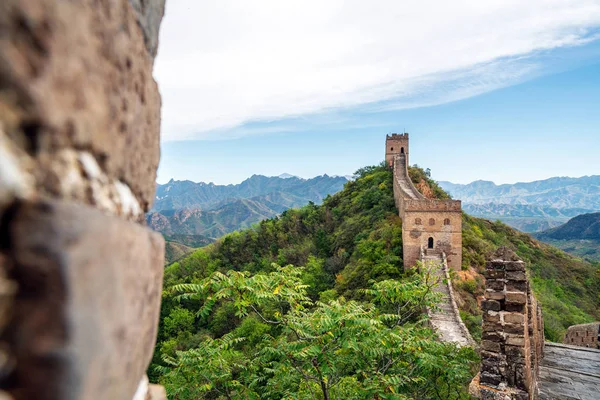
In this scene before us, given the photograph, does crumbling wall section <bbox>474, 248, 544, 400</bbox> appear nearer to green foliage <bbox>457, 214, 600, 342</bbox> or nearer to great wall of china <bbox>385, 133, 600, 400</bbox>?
great wall of china <bbox>385, 133, 600, 400</bbox>

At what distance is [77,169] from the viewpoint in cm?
91

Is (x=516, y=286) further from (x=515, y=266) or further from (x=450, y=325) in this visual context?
(x=450, y=325)

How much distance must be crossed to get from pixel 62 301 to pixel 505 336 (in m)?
5.95

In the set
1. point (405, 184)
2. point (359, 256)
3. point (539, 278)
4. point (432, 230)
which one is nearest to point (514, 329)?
point (432, 230)

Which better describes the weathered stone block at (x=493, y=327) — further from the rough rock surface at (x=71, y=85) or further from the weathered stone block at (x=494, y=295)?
the rough rock surface at (x=71, y=85)

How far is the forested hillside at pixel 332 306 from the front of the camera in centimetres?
498

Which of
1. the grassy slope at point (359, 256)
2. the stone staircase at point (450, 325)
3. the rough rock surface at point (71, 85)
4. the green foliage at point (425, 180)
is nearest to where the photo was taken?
the rough rock surface at point (71, 85)

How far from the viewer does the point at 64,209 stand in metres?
0.78

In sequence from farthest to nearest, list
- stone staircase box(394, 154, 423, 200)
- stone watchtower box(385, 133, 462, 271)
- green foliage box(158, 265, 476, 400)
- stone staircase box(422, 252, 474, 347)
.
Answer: stone staircase box(394, 154, 423, 200), stone watchtower box(385, 133, 462, 271), stone staircase box(422, 252, 474, 347), green foliage box(158, 265, 476, 400)

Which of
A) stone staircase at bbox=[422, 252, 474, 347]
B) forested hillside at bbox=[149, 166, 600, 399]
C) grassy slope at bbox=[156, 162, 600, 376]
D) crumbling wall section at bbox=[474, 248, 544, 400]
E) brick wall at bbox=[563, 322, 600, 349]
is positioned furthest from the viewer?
grassy slope at bbox=[156, 162, 600, 376]

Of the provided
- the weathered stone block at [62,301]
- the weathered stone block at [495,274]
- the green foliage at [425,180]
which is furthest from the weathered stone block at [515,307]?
the green foliage at [425,180]

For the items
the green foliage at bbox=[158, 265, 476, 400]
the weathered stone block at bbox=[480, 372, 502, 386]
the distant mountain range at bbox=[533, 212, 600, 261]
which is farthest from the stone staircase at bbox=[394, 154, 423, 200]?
the distant mountain range at bbox=[533, 212, 600, 261]

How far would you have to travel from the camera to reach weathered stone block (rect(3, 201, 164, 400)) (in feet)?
2.40

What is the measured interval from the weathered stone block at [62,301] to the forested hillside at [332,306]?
12.4 feet
